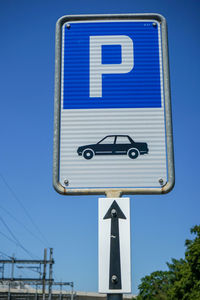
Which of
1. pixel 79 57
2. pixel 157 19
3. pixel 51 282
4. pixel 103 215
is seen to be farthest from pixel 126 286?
pixel 51 282

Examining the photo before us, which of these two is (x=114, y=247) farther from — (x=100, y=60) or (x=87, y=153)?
(x=100, y=60)

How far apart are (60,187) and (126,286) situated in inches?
Result: 25.5

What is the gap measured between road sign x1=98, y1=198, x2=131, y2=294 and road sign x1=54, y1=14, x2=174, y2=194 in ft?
0.35

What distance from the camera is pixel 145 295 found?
210 ft

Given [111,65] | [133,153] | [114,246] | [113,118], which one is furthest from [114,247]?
[111,65]

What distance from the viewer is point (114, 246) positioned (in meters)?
2.21

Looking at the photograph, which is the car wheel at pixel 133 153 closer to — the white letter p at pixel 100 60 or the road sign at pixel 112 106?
the road sign at pixel 112 106

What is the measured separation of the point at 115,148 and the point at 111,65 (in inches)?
21.5

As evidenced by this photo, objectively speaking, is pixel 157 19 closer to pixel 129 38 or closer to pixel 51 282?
pixel 129 38

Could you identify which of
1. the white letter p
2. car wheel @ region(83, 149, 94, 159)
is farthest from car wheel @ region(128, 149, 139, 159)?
the white letter p

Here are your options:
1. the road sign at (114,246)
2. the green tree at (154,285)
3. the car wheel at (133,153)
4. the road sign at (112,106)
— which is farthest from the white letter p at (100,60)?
the green tree at (154,285)

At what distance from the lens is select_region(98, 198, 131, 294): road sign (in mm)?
2150

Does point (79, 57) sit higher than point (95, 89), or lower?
higher

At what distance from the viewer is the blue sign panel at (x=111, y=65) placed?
2.57 metres
